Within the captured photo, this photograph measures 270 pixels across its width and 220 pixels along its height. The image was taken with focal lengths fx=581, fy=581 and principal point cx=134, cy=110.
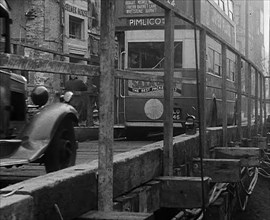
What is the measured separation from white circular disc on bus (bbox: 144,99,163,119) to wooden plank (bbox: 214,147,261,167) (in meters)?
3.07

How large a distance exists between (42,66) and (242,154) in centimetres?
531

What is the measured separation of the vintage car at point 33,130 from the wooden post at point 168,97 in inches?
36.5

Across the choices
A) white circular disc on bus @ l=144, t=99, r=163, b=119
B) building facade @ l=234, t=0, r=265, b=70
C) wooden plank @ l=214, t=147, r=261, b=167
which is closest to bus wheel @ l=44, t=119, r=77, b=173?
wooden plank @ l=214, t=147, r=261, b=167

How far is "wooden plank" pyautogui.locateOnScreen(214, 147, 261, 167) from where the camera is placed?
845 cm

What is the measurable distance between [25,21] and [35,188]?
2043 cm

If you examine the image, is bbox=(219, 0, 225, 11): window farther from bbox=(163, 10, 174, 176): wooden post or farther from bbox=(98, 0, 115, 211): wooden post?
bbox=(98, 0, 115, 211): wooden post

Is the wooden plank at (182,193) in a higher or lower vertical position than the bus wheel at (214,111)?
lower

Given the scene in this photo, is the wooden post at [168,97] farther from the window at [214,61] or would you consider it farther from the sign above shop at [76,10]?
the sign above shop at [76,10]

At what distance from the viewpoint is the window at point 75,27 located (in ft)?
81.2

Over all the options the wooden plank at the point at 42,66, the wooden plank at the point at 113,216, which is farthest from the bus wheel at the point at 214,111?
the wooden plank at the point at 113,216

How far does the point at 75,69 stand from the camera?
13.4 feet

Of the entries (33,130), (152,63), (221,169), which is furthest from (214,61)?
(33,130)

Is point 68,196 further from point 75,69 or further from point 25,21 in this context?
point 25,21

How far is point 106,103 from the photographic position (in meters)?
4.15
